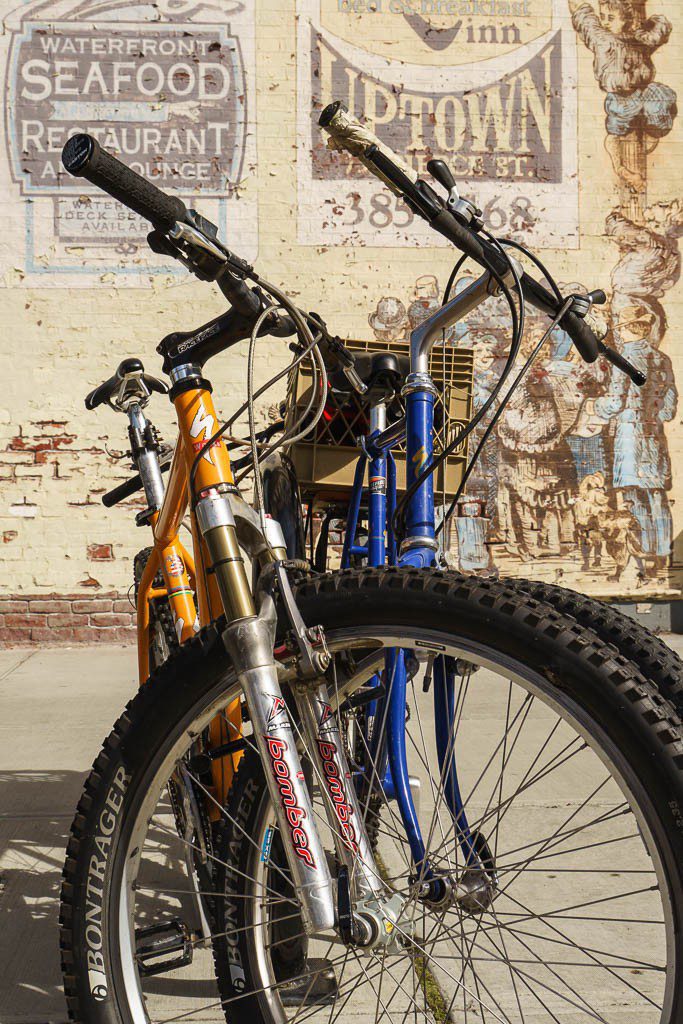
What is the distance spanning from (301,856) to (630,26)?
6731 mm

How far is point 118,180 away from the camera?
1.32m

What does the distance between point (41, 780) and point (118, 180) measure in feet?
8.26

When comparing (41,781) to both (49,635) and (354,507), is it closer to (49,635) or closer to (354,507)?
(354,507)

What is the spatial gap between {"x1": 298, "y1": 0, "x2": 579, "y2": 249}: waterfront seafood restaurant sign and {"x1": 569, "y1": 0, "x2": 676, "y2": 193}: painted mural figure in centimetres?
17

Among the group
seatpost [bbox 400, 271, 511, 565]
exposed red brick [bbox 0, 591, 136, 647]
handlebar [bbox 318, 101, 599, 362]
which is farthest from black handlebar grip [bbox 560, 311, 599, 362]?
exposed red brick [bbox 0, 591, 136, 647]

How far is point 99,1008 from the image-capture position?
1.29 metres

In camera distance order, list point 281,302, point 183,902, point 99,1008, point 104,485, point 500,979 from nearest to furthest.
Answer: point 99,1008
point 281,302
point 500,979
point 183,902
point 104,485

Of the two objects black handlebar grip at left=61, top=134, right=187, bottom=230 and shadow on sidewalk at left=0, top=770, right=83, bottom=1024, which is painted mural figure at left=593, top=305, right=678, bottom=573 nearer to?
shadow on sidewalk at left=0, top=770, right=83, bottom=1024

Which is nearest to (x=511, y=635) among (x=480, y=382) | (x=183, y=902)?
(x=183, y=902)

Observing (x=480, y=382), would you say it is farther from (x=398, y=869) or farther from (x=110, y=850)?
(x=110, y=850)

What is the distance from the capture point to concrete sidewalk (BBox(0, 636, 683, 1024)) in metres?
1.89

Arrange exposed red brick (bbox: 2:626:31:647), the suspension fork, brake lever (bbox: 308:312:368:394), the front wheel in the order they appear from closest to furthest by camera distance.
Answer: the front wheel → the suspension fork → brake lever (bbox: 308:312:368:394) → exposed red brick (bbox: 2:626:31:647)

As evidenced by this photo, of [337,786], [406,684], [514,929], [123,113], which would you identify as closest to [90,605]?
[123,113]

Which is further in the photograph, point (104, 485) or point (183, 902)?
point (104, 485)
